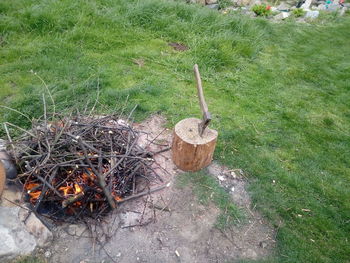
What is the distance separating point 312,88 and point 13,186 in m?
5.26

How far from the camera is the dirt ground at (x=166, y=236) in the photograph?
273 centimetres

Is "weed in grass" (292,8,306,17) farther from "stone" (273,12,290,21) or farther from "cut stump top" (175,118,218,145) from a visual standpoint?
"cut stump top" (175,118,218,145)

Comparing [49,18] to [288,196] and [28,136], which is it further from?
[288,196]

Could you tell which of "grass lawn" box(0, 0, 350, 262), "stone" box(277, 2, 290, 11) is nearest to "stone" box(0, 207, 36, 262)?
"grass lawn" box(0, 0, 350, 262)

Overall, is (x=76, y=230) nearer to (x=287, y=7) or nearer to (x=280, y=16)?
(x=280, y=16)

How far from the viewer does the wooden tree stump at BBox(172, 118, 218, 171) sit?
326 cm

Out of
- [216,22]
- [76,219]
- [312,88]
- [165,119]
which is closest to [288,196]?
[165,119]

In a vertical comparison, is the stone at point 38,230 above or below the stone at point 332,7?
below

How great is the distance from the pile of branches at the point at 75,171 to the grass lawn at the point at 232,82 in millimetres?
1117

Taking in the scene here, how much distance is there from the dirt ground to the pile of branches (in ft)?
0.57

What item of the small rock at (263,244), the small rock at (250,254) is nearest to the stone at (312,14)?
the small rock at (263,244)

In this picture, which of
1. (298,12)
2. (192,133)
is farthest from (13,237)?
(298,12)

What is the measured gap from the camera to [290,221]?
324 centimetres

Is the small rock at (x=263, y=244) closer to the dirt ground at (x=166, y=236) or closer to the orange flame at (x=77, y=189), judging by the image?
the dirt ground at (x=166, y=236)
